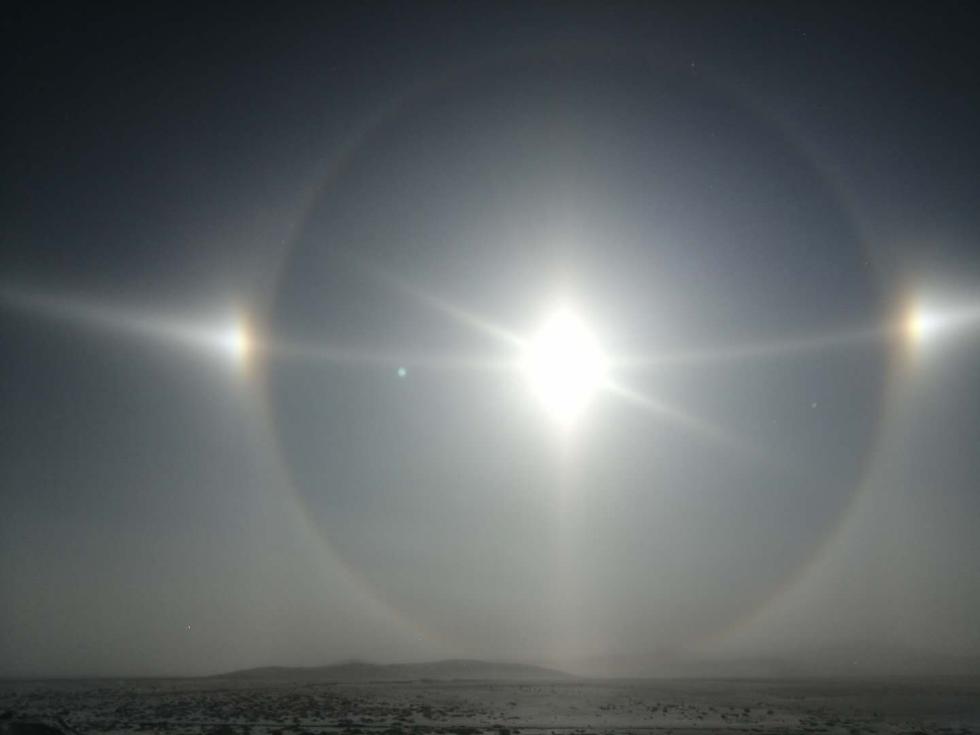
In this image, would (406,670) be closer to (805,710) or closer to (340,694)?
(340,694)

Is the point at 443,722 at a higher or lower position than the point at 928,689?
lower

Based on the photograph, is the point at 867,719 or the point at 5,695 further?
the point at 5,695

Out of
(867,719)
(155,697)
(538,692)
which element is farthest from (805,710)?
(155,697)

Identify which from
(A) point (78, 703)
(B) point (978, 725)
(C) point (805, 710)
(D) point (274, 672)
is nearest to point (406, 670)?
(D) point (274, 672)

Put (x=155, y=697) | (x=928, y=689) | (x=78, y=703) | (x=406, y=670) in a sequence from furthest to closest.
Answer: (x=406, y=670) → (x=928, y=689) → (x=155, y=697) → (x=78, y=703)

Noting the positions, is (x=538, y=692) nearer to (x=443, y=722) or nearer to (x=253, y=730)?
(x=443, y=722)

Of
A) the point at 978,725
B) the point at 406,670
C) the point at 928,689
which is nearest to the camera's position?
the point at 978,725
